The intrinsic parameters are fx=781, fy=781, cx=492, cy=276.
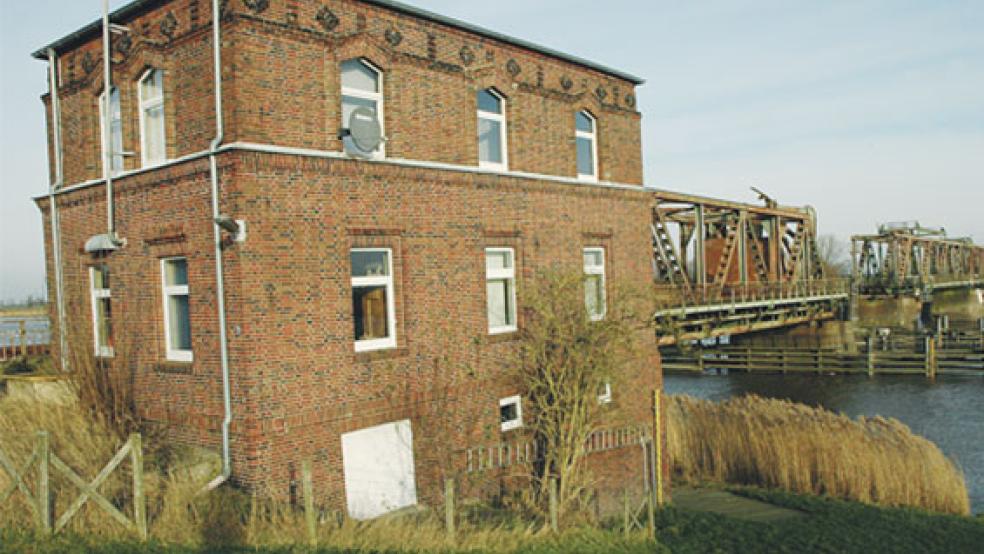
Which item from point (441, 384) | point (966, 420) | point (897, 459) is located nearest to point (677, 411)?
point (897, 459)

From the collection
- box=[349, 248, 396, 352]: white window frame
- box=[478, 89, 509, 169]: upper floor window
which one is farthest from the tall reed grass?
box=[349, 248, 396, 352]: white window frame

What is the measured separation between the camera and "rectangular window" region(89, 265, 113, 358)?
1495 cm

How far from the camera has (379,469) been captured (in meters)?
13.4

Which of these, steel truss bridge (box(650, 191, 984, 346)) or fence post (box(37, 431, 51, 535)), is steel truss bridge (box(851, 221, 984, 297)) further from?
fence post (box(37, 431, 51, 535))

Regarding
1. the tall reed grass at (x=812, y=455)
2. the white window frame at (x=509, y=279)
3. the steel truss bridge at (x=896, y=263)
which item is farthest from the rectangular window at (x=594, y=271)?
the steel truss bridge at (x=896, y=263)

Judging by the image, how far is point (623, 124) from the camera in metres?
19.5

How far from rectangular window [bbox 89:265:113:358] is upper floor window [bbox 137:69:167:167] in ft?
8.60

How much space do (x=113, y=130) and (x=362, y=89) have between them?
16.4 feet

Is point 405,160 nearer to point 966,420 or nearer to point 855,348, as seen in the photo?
point 966,420

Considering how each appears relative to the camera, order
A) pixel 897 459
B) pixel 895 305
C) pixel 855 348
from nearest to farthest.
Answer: pixel 897 459
pixel 855 348
pixel 895 305

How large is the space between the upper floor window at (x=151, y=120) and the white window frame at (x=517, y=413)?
26.0 feet

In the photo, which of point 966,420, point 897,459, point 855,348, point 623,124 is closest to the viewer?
point 897,459

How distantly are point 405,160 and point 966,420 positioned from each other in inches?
1017

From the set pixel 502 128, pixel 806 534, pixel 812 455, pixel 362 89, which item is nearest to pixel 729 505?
pixel 812 455
